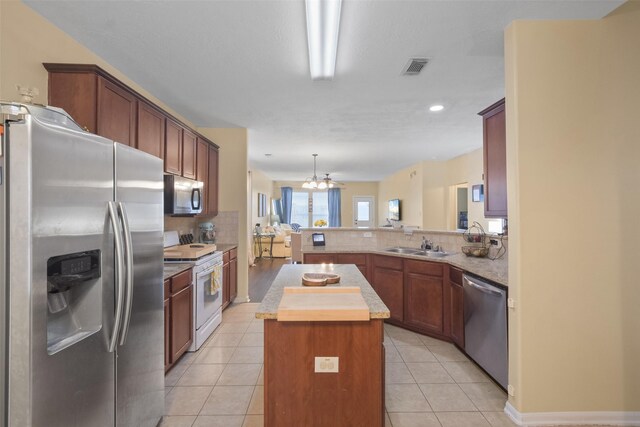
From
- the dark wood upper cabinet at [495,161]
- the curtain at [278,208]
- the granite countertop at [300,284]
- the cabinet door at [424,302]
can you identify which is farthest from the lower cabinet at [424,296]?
the curtain at [278,208]

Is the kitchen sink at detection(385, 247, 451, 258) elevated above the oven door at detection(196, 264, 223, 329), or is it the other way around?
the kitchen sink at detection(385, 247, 451, 258)

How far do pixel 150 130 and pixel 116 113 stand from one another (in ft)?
1.55

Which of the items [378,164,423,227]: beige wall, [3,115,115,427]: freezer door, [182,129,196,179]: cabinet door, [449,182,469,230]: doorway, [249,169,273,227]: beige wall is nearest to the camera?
[3,115,115,427]: freezer door

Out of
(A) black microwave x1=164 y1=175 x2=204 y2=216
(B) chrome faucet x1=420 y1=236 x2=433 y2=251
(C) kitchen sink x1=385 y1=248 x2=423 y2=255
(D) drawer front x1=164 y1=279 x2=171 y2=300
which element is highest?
(A) black microwave x1=164 y1=175 x2=204 y2=216

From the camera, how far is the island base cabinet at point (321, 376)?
144 cm

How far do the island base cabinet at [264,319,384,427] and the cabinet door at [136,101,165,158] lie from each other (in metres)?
2.10

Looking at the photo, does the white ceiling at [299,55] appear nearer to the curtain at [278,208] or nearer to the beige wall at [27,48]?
the beige wall at [27,48]

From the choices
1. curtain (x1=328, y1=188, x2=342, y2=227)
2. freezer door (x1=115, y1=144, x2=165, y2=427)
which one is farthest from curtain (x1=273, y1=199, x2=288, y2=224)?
freezer door (x1=115, y1=144, x2=165, y2=427)

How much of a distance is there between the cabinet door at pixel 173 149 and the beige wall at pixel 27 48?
3.16 ft

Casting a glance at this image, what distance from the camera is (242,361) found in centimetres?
266

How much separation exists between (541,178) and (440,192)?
5.31 metres

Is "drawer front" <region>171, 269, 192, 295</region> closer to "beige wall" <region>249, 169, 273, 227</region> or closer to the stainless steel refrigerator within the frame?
the stainless steel refrigerator

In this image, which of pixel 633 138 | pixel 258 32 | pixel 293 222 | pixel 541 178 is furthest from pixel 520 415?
pixel 293 222

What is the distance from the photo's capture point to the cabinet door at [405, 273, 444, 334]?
300cm
